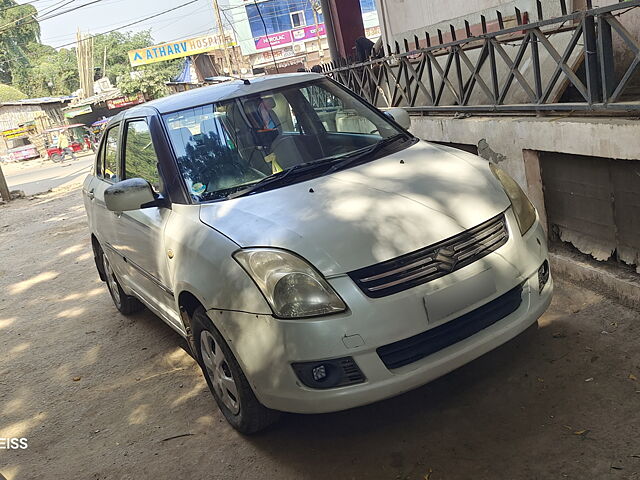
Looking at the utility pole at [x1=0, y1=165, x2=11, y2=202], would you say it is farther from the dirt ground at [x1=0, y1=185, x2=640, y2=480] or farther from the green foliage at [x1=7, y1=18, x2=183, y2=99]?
the green foliage at [x1=7, y1=18, x2=183, y2=99]

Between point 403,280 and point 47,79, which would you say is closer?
point 403,280

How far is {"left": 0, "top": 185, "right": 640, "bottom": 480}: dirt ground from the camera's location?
2752 millimetres

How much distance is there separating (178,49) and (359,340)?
4597 cm

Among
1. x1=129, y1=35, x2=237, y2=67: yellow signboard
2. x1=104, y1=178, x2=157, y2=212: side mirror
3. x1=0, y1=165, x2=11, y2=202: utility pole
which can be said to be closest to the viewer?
x1=104, y1=178, x2=157, y2=212: side mirror

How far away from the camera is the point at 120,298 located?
219 inches

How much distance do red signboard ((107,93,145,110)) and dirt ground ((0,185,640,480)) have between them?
1724 inches

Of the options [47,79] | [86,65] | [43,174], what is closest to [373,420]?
[43,174]

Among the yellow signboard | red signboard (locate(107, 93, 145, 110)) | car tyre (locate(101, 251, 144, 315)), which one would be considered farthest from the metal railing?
red signboard (locate(107, 93, 145, 110))

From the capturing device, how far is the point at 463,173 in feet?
11.1

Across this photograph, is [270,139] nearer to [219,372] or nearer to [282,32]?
[219,372]

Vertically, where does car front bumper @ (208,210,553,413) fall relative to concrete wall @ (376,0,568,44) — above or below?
below

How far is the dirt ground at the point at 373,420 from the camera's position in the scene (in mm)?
2752

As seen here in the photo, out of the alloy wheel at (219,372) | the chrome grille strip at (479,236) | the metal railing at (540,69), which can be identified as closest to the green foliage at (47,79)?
the metal railing at (540,69)

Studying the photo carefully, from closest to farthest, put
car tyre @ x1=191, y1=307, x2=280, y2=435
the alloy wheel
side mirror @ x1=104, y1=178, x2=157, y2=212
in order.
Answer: car tyre @ x1=191, y1=307, x2=280, y2=435, the alloy wheel, side mirror @ x1=104, y1=178, x2=157, y2=212
